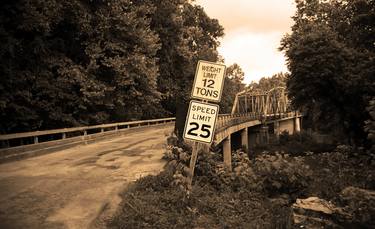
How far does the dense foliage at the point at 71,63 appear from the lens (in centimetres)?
1574

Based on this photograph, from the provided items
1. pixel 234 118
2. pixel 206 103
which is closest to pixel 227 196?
pixel 206 103

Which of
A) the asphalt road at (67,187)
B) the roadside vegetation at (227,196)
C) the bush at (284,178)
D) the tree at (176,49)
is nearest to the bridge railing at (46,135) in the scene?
the asphalt road at (67,187)

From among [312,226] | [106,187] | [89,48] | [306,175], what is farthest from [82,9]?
[312,226]

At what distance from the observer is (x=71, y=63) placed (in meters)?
19.6

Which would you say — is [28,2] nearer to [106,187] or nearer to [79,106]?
[79,106]

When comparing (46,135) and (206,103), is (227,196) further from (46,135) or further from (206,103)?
(46,135)

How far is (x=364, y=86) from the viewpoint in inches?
975

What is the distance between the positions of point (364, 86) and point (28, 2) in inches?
854

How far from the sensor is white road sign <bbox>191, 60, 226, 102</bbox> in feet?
23.2

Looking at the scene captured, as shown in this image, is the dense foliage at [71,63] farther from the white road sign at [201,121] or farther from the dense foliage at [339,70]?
the dense foliage at [339,70]

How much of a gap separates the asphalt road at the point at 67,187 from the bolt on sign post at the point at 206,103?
2.27 m

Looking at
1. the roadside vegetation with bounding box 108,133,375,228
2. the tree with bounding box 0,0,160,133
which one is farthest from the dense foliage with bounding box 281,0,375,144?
the roadside vegetation with bounding box 108,133,375,228

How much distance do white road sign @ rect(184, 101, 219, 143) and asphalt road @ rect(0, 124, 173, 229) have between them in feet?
7.19

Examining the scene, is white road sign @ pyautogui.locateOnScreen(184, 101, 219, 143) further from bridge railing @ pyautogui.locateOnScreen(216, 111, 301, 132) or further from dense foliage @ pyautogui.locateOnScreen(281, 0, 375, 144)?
bridge railing @ pyautogui.locateOnScreen(216, 111, 301, 132)
